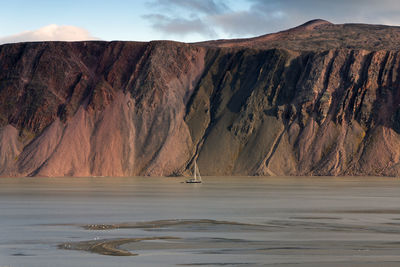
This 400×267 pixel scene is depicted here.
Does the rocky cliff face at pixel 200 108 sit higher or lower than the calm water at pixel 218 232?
higher

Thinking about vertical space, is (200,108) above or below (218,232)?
above

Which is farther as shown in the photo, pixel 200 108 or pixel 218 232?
pixel 200 108

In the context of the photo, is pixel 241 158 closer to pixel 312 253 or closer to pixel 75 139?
pixel 75 139

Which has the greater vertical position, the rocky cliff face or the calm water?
the rocky cliff face

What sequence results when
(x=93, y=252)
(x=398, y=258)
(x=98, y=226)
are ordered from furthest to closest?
(x=98, y=226) < (x=93, y=252) < (x=398, y=258)

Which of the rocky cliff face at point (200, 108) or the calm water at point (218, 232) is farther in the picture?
the rocky cliff face at point (200, 108)

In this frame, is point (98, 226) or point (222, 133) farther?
point (222, 133)

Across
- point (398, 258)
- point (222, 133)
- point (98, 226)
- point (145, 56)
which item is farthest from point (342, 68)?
point (398, 258)

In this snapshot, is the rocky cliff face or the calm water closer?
the calm water
